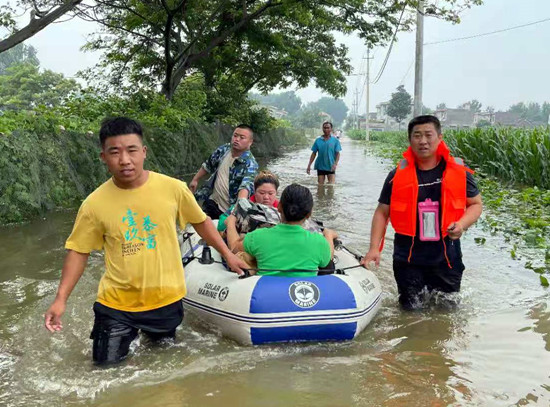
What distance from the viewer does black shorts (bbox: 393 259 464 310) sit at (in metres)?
4.69

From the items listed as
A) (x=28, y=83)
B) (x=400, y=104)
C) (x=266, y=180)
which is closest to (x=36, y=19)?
(x=266, y=180)

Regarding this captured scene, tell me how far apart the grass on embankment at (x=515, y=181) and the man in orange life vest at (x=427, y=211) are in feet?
5.45

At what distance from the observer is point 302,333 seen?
4.06 metres

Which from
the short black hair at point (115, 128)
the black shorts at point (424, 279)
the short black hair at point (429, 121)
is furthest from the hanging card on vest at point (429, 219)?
the short black hair at point (115, 128)

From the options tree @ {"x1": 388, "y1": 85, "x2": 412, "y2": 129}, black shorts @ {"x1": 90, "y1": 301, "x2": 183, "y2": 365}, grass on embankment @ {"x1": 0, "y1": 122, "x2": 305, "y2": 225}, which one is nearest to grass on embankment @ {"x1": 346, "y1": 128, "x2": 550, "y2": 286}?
black shorts @ {"x1": 90, "y1": 301, "x2": 183, "y2": 365}

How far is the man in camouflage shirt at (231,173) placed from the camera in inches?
238

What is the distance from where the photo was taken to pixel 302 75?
2577cm

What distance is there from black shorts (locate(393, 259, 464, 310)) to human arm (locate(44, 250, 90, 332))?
2.76 metres

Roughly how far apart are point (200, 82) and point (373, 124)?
108m

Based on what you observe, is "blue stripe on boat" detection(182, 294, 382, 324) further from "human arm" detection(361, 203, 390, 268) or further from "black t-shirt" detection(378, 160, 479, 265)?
"black t-shirt" detection(378, 160, 479, 265)

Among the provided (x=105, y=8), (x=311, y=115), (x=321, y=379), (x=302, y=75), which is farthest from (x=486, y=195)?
(x=311, y=115)

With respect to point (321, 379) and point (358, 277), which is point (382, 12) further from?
point (321, 379)

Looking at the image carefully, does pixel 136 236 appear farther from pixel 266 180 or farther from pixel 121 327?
pixel 266 180

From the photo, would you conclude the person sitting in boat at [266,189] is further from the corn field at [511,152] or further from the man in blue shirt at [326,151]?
the corn field at [511,152]
